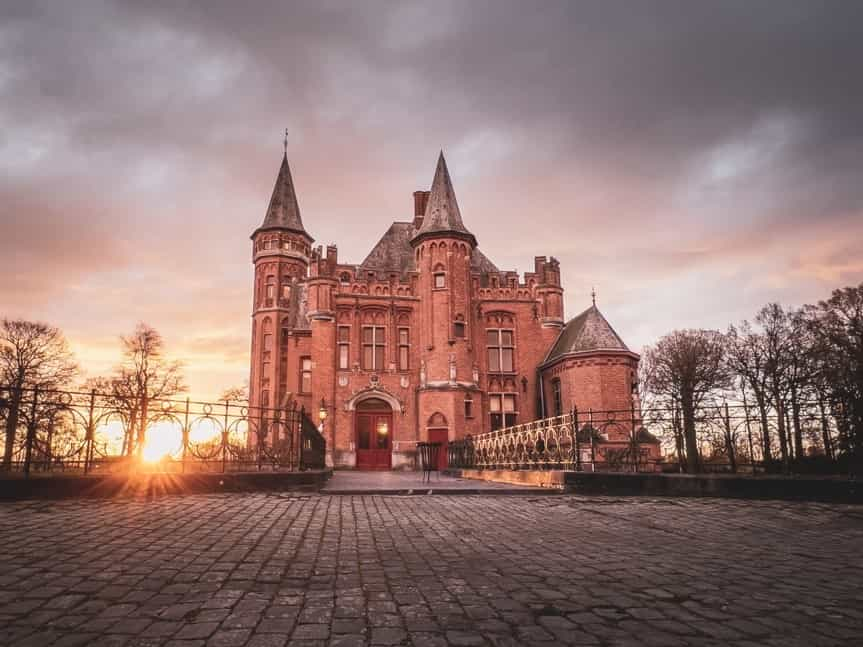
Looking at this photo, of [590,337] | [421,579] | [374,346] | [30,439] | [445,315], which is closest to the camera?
[421,579]

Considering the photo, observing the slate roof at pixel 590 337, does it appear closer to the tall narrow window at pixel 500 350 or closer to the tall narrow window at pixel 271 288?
the tall narrow window at pixel 500 350

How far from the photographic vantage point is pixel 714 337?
37500 mm

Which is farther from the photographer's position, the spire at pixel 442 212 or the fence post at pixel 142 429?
the spire at pixel 442 212

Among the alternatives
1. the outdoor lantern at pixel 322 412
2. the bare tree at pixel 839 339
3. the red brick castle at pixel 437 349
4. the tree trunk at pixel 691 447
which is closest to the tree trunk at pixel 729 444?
the tree trunk at pixel 691 447

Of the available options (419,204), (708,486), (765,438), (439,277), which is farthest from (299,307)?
(765,438)

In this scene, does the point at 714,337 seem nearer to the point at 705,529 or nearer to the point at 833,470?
the point at 833,470

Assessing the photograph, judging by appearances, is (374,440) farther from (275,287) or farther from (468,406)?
(275,287)

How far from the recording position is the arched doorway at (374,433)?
30891 millimetres

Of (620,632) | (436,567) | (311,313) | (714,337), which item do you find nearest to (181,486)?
(436,567)

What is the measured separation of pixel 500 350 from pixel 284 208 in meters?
20.4

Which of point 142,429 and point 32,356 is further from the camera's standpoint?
point 32,356

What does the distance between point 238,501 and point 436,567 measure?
5.77m

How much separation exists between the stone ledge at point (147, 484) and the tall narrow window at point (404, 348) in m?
19.7

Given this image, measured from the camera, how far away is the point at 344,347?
31.9 meters
